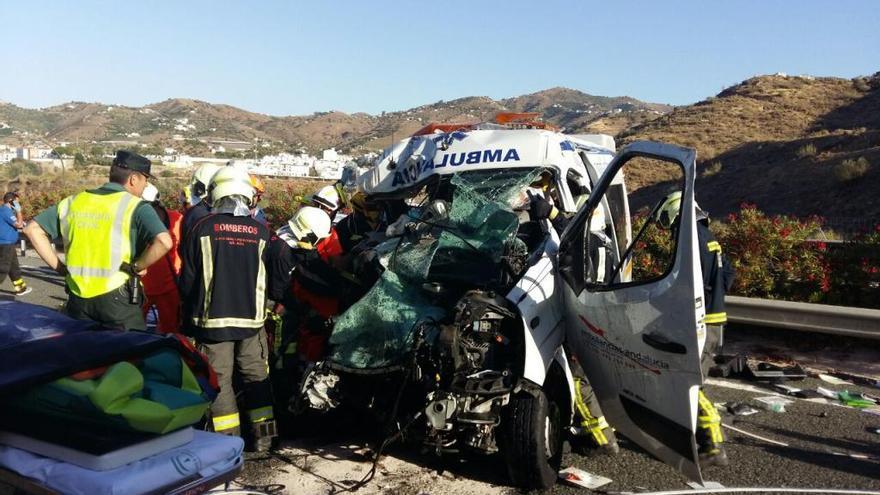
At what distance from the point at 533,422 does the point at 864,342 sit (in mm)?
4414

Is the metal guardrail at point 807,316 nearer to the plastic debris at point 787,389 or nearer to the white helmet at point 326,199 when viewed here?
the plastic debris at point 787,389

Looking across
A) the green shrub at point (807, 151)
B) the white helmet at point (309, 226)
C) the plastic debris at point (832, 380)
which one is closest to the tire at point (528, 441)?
the white helmet at point (309, 226)

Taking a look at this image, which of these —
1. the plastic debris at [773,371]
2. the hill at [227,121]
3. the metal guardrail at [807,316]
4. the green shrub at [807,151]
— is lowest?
the plastic debris at [773,371]

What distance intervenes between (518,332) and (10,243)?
10.5 meters

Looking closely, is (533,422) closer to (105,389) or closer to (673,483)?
(673,483)

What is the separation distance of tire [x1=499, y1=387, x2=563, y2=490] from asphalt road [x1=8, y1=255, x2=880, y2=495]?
18 cm

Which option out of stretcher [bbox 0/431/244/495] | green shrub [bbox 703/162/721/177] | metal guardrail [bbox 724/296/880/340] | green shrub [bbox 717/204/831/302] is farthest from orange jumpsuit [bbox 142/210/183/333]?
green shrub [bbox 703/162/721/177]

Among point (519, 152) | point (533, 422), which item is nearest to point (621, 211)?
point (519, 152)

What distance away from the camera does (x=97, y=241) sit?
16.3 feet

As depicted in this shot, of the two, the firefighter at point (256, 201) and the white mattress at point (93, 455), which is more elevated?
the firefighter at point (256, 201)

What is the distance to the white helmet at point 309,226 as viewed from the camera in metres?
5.85

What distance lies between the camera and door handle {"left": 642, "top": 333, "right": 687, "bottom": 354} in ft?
12.1

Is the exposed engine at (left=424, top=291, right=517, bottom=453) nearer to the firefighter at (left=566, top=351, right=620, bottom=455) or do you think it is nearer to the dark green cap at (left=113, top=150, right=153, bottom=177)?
the firefighter at (left=566, top=351, right=620, bottom=455)

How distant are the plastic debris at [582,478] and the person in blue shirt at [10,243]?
1046 centimetres
